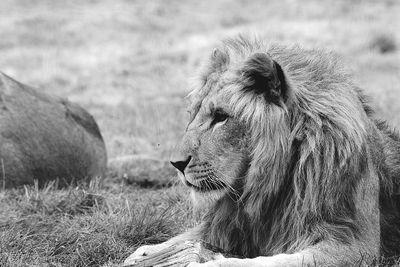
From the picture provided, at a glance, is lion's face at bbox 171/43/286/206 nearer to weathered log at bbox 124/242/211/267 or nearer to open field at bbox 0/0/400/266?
weathered log at bbox 124/242/211/267

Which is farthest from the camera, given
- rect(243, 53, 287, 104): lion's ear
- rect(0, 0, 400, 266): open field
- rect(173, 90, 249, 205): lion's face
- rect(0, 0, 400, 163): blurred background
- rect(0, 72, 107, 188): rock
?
rect(0, 0, 400, 163): blurred background

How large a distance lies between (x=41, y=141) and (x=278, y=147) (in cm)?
329

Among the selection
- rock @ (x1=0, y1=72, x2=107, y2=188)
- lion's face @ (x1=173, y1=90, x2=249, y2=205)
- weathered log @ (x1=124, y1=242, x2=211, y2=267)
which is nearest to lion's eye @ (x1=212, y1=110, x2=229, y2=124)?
lion's face @ (x1=173, y1=90, x2=249, y2=205)

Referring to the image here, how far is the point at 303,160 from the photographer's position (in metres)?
4.27

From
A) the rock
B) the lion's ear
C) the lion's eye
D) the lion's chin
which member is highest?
the lion's ear

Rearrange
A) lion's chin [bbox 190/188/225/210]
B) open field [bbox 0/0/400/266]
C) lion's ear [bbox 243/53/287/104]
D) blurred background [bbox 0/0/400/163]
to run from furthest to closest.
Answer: blurred background [bbox 0/0/400/163] < open field [bbox 0/0/400/266] < lion's chin [bbox 190/188/225/210] < lion's ear [bbox 243/53/287/104]

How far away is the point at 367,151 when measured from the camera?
4461 mm

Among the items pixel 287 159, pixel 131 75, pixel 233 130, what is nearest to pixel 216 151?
pixel 233 130

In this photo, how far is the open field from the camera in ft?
18.2

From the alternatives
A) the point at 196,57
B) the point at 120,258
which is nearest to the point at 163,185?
the point at 120,258

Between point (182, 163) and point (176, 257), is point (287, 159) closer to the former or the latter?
point (182, 163)

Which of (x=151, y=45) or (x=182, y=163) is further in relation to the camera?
(x=151, y=45)

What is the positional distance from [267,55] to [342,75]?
666 mm

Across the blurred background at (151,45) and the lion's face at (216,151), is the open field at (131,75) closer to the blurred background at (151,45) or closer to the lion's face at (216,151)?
the blurred background at (151,45)
